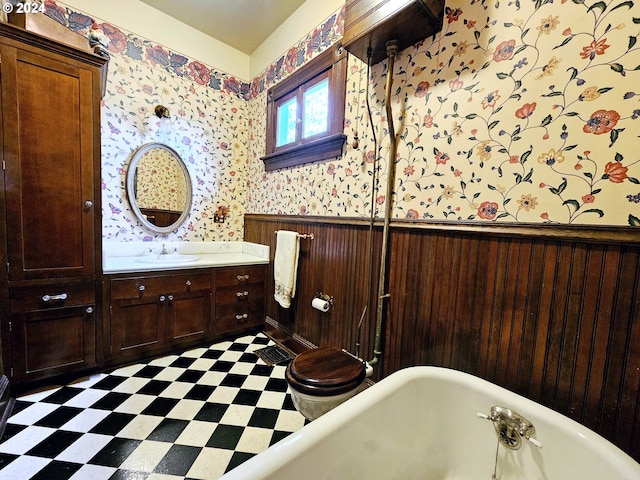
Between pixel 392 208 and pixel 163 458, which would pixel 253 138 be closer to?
pixel 392 208

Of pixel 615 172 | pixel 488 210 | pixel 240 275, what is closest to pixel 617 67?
pixel 615 172

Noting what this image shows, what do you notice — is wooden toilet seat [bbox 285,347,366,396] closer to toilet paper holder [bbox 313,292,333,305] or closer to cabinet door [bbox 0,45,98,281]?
toilet paper holder [bbox 313,292,333,305]

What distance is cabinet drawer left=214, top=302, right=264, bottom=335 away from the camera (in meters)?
2.34

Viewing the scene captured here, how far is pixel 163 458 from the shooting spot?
1.21 m

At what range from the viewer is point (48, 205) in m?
1.59

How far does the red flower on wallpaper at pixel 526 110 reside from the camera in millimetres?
1032

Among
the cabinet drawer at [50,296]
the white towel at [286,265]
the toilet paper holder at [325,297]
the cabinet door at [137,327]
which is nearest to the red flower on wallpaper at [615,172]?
the toilet paper holder at [325,297]

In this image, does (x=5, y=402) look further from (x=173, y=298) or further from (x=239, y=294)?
(x=239, y=294)

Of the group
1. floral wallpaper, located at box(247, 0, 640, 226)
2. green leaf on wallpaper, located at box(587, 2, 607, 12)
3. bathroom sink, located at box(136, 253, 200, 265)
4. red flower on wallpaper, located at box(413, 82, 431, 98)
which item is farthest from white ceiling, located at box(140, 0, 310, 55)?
bathroom sink, located at box(136, 253, 200, 265)

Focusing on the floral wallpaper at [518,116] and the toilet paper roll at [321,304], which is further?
the toilet paper roll at [321,304]

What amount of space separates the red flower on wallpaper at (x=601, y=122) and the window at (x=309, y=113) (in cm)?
121

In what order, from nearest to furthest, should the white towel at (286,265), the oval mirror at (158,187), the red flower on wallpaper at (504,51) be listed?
the red flower on wallpaper at (504,51) → the white towel at (286,265) → the oval mirror at (158,187)

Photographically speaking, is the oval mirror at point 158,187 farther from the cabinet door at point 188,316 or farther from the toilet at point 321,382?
the toilet at point 321,382

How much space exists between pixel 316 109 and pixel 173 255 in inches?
71.2
